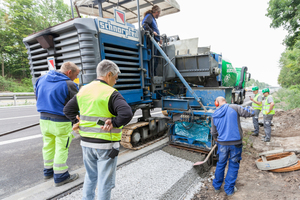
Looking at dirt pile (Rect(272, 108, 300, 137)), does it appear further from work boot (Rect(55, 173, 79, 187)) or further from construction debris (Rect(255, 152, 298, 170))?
work boot (Rect(55, 173, 79, 187))

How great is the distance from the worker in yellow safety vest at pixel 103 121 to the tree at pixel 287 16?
15589 mm

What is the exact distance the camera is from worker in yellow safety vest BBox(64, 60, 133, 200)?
184cm

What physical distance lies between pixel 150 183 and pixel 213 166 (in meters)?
1.84

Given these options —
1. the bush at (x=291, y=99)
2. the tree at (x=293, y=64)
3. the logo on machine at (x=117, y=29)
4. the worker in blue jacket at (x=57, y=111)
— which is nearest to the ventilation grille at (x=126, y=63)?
the logo on machine at (x=117, y=29)

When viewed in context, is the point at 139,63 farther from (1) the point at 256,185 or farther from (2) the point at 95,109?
(1) the point at 256,185

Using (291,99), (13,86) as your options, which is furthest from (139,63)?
(13,86)

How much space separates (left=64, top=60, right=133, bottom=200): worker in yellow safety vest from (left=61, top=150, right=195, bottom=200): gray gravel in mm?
831

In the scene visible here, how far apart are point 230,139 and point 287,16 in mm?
15699

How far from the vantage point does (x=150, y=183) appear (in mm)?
2943

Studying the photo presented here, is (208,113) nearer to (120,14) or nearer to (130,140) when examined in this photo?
(130,140)

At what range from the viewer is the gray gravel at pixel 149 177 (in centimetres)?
265

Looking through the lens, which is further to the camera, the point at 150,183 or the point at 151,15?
the point at 151,15

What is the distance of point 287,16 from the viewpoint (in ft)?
43.6

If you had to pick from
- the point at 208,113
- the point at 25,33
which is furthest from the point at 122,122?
the point at 25,33
